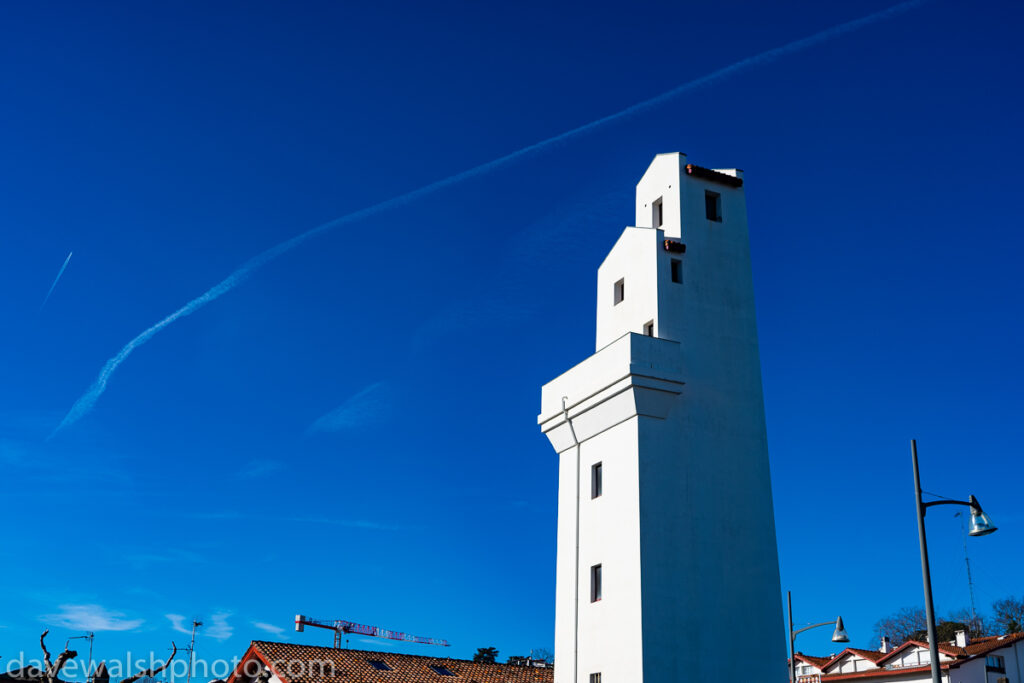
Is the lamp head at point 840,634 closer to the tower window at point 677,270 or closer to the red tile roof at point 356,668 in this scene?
the tower window at point 677,270

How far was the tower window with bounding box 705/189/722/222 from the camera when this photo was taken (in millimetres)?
43219

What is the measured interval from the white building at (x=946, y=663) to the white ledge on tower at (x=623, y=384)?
25.2 m

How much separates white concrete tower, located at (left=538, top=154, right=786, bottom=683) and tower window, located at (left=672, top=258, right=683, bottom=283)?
40mm

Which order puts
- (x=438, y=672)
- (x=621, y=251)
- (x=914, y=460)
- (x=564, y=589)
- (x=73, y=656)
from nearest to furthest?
1. (x=914, y=460)
2. (x=73, y=656)
3. (x=564, y=589)
4. (x=621, y=251)
5. (x=438, y=672)

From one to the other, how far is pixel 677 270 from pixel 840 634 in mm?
14959

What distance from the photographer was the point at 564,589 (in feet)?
132

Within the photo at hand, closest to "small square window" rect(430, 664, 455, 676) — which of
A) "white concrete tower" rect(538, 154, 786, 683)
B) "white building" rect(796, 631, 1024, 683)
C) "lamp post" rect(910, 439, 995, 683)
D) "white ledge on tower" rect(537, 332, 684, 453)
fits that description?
"white concrete tower" rect(538, 154, 786, 683)

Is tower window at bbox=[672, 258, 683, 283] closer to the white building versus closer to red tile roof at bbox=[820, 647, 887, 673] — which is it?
the white building

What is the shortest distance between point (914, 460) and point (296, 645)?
121ft

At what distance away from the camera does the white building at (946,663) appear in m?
54.8

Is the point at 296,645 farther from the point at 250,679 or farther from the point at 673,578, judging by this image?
the point at 673,578

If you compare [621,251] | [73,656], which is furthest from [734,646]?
[73,656]

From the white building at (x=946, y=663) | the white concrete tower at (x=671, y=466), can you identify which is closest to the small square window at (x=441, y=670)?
the white concrete tower at (x=671, y=466)

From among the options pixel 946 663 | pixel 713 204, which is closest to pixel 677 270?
pixel 713 204
